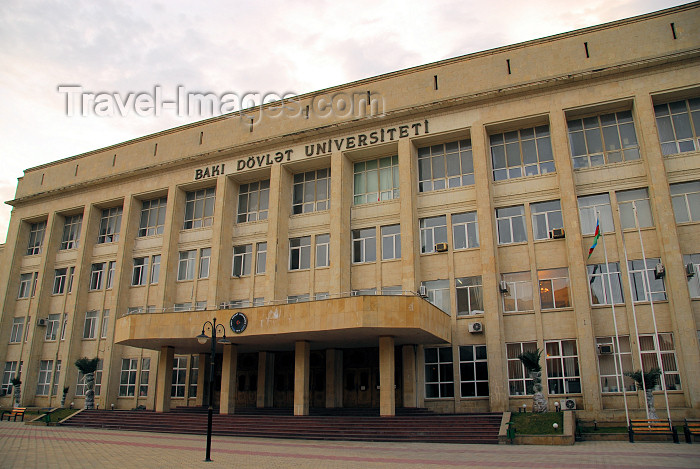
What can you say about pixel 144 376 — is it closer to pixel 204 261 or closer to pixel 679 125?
pixel 204 261

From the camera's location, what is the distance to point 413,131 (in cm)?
2839

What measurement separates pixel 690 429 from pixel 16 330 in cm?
4259

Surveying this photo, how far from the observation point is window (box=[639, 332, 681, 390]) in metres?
21.3

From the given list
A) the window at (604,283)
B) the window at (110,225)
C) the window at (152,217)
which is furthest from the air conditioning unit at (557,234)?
the window at (110,225)

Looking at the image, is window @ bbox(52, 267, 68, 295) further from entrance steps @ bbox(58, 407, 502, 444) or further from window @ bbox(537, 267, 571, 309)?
window @ bbox(537, 267, 571, 309)

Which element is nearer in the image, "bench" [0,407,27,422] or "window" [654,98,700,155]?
"window" [654,98,700,155]

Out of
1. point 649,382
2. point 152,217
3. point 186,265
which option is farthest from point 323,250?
point 649,382

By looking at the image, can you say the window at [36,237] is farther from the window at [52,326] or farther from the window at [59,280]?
the window at [52,326]

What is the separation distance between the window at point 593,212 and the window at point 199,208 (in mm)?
22150

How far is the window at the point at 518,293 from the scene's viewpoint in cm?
2486

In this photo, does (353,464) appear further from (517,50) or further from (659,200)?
(517,50)

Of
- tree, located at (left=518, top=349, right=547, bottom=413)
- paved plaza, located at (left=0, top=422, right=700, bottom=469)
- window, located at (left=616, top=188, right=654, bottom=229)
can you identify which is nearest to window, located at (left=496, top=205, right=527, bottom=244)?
window, located at (left=616, top=188, right=654, bottom=229)

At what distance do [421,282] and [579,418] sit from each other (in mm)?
9502

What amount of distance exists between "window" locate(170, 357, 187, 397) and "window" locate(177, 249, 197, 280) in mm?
5230
